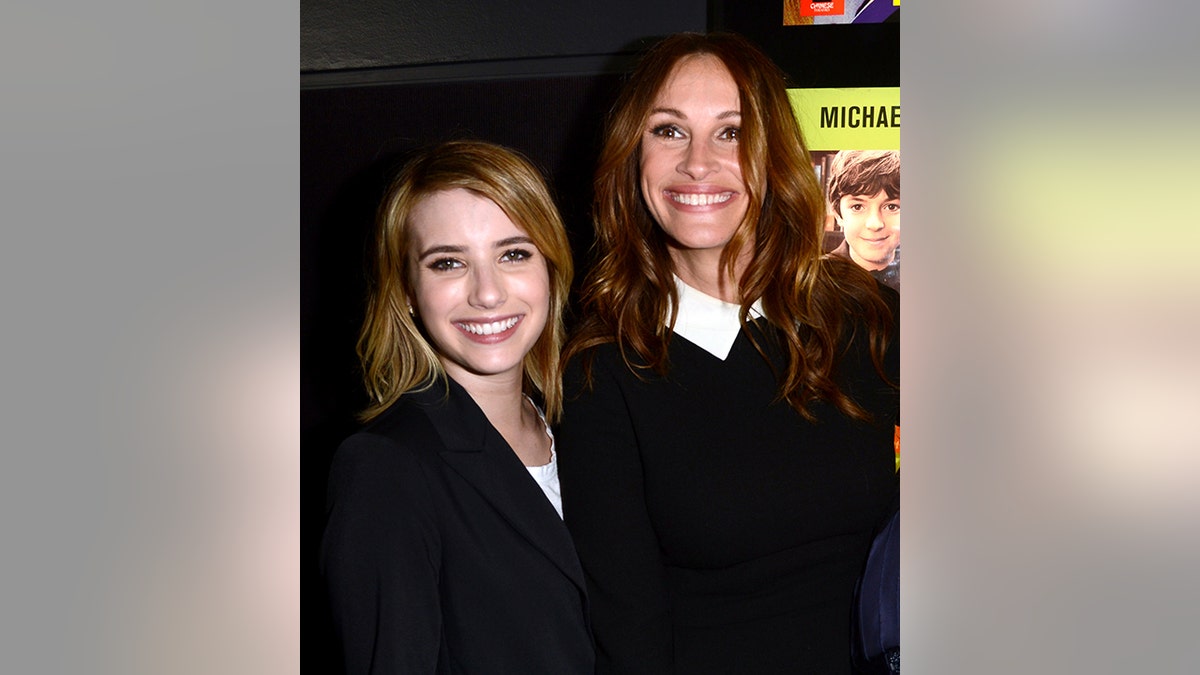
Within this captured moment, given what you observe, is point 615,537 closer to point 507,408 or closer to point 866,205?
point 507,408

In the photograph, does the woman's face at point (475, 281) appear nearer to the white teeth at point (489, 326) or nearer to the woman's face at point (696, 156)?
the white teeth at point (489, 326)

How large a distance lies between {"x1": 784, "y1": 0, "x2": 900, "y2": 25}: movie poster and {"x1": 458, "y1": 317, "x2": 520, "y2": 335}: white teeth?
2.54ft

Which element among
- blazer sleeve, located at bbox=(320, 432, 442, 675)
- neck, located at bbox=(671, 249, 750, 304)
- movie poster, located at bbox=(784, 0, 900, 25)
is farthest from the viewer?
movie poster, located at bbox=(784, 0, 900, 25)

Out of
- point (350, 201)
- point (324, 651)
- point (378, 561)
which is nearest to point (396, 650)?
point (378, 561)

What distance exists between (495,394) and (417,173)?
30 cm

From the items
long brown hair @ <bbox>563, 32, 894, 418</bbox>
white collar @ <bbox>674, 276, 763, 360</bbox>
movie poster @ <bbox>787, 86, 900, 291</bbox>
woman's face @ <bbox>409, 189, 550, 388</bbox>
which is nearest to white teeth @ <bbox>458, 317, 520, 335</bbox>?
woman's face @ <bbox>409, 189, 550, 388</bbox>

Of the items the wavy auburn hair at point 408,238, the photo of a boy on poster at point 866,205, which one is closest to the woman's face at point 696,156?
the wavy auburn hair at point 408,238

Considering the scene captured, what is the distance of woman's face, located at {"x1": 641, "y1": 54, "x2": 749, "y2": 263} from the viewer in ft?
3.87

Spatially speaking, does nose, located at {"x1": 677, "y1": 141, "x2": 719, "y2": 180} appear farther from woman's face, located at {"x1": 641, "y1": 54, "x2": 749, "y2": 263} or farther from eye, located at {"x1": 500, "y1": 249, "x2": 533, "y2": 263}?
eye, located at {"x1": 500, "y1": 249, "x2": 533, "y2": 263}

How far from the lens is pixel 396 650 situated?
102 cm

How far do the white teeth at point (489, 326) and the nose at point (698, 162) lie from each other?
28cm

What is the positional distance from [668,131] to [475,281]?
31 cm
